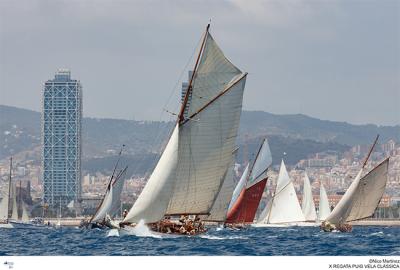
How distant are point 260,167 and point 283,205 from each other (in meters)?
15.6

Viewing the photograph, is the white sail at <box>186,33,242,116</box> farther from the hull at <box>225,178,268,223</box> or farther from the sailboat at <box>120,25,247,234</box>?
the hull at <box>225,178,268,223</box>

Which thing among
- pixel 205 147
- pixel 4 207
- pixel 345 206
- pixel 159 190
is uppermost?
pixel 205 147

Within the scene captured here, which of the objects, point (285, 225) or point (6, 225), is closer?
point (6, 225)

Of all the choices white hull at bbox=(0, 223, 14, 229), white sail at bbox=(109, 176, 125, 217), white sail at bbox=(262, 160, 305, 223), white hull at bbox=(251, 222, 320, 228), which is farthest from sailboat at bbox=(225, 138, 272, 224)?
white hull at bbox=(0, 223, 14, 229)

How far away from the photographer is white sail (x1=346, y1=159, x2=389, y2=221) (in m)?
83.6

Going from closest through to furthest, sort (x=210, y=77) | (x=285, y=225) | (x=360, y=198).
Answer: (x=210, y=77), (x=360, y=198), (x=285, y=225)

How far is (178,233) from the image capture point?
61.2 meters

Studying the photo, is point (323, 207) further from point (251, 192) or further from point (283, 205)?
point (251, 192)

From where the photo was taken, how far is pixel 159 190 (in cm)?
5703

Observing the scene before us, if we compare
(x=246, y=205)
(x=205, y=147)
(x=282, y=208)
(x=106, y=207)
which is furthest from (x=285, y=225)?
(x=205, y=147)

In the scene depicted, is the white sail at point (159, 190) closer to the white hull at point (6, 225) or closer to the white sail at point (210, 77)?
the white sail at point (210, 77)

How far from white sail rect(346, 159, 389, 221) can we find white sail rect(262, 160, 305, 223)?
27.8m
